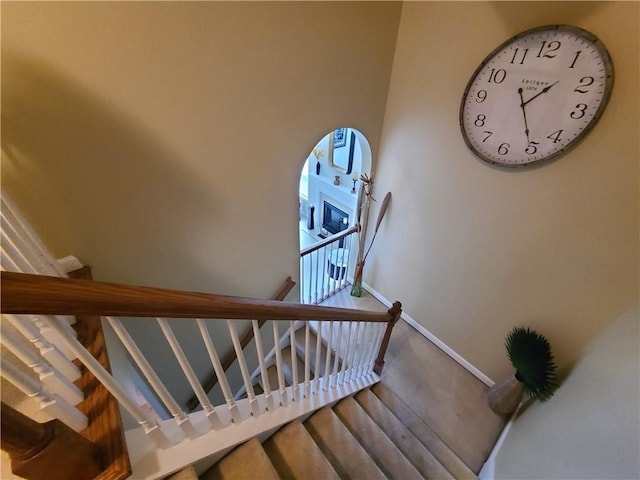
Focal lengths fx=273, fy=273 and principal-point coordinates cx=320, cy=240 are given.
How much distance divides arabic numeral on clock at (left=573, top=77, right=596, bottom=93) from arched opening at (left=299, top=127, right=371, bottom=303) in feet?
4.59

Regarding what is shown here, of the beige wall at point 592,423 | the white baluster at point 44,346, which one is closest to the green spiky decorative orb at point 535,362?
the beige wall at point 592,423

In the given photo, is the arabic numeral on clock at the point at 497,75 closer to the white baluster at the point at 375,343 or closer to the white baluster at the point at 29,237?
the white baluster at the point at 375,343

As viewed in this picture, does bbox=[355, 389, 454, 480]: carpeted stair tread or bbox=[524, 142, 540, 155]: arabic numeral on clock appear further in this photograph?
bbox=[355, 389, 454, 480]: carpeted stair tread

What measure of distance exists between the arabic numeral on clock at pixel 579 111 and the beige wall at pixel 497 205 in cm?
9

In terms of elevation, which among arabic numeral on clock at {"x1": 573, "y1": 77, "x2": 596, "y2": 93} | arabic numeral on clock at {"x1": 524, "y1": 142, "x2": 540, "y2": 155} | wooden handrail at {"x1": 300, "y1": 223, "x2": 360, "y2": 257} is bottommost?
wooden handrail at {"x1": 300, "y1": 223, "x2": 360, "y2": 257}

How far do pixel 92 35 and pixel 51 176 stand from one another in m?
0.62

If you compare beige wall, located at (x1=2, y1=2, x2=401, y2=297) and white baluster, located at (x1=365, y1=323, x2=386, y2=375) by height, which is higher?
beige wall, located at (x1=2, y1=2, x2=401, y2=297)

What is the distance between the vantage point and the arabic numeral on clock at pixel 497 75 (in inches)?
63.4

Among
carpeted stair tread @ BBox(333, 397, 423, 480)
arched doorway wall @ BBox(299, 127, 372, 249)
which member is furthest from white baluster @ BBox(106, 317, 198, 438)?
arched doorway wall @ BBox(299, 127, 372, 249)

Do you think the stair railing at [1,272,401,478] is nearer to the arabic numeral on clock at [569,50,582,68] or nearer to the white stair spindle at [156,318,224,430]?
the white stair spindle at [156,318,224,430]

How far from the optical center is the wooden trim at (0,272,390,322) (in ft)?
1.59

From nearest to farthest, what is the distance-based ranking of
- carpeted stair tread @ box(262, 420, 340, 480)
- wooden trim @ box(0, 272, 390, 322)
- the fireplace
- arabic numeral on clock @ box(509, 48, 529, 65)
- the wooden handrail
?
wooden trim @ box(0, 272, 390, 322) < carpeted stair tread @ box(262, 420, 340, 480) < arabic numeral on clock @ box(509, 48, 529, 65) < the wooden handrail < the fireplace

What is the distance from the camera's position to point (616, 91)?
1258 mm

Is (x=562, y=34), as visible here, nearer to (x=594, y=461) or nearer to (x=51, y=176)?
(x=594, y=461)
